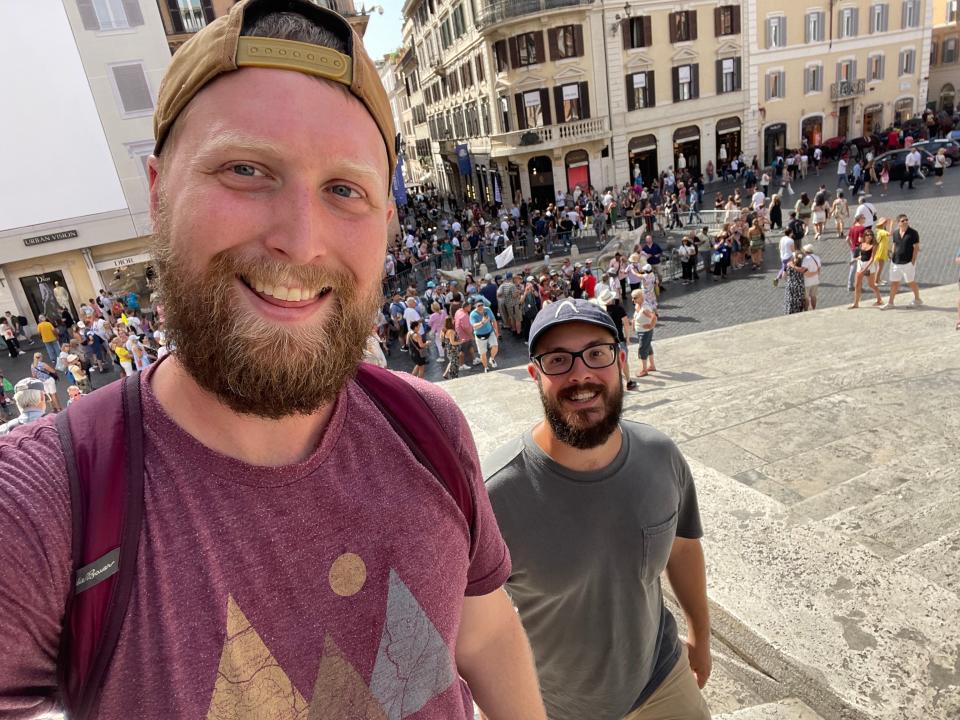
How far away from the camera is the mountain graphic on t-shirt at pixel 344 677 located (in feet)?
3.29

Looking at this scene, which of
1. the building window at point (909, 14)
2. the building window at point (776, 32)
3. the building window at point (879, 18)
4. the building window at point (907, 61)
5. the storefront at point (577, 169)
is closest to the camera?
the storefront at point (577, 169)

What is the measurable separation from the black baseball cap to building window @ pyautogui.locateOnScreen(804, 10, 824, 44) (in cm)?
3788

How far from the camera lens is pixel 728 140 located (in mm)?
31641

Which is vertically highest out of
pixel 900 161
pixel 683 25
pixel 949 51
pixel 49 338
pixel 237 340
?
pixel 683 25

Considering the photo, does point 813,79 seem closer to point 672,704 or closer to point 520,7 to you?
point 520,7

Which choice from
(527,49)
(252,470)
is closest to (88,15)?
(527,49)

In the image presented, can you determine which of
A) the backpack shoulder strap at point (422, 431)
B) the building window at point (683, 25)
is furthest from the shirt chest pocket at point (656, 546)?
the building window at point (683, 25)

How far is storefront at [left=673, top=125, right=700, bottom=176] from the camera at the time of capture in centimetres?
3025

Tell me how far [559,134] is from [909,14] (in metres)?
24.1

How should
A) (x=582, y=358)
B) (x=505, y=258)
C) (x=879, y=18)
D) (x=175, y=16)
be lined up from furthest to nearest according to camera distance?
1. (x=879, y=18)
2. (x=175, y=16)
3. (x=505, y=258)
4. (x=582, y=358)

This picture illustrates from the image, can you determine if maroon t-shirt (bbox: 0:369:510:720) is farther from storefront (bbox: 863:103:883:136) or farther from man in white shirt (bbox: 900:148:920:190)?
storefront (bbox: 863:103:883:136)

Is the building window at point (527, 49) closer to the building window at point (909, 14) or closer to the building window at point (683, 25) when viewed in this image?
the building window at point (683, 25)

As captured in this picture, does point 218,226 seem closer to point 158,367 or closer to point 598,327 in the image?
point 158,367

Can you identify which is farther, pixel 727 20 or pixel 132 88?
pixel 727 20
